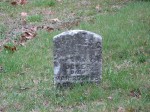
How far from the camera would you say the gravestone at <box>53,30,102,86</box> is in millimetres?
7480

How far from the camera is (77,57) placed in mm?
7574

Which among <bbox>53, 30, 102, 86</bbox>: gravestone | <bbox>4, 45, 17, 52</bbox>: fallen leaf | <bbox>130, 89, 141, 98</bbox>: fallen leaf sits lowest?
<bbox>130, 89, 141, 98</bbox>: fallen leaf

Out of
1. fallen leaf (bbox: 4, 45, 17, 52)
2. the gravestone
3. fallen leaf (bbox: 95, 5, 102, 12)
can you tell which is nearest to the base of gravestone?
the gravestone

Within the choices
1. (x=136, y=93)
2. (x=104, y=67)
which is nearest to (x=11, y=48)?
(x=104, y=67)

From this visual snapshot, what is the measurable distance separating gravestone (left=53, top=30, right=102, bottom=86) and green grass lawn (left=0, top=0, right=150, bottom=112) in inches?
7.6

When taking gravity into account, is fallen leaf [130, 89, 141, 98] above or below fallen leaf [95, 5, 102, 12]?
below

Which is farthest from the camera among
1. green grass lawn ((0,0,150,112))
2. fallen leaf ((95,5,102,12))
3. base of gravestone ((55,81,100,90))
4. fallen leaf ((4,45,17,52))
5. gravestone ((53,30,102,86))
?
fallen leaf ((95,5,102,12))

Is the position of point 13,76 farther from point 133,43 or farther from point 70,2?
point 70,2

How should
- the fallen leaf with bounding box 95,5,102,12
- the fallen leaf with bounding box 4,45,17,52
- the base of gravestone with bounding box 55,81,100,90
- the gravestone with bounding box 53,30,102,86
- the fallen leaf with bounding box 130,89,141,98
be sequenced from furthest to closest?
the fallen leaf with bounding box 95,5,102,12 → the fallen leaf with bounding box 4,45,17,52 → the base of gravestone with bounding box 55,81,100,90 → the gravestone with bounding box 53,30,102,86 → the fallen leaf with bounding box 130,89,141,98

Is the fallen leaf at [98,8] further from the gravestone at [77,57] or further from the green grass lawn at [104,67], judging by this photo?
the gravestone at [77,57]

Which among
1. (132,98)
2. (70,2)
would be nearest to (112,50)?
(132,98)

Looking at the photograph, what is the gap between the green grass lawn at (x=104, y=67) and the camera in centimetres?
691

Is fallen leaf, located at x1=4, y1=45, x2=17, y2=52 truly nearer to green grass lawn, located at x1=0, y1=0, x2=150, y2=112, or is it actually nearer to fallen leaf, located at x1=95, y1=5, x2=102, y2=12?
green grass lawn, located at x1=0, y1=0, x2=150, y2=112

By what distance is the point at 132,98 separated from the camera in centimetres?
691
